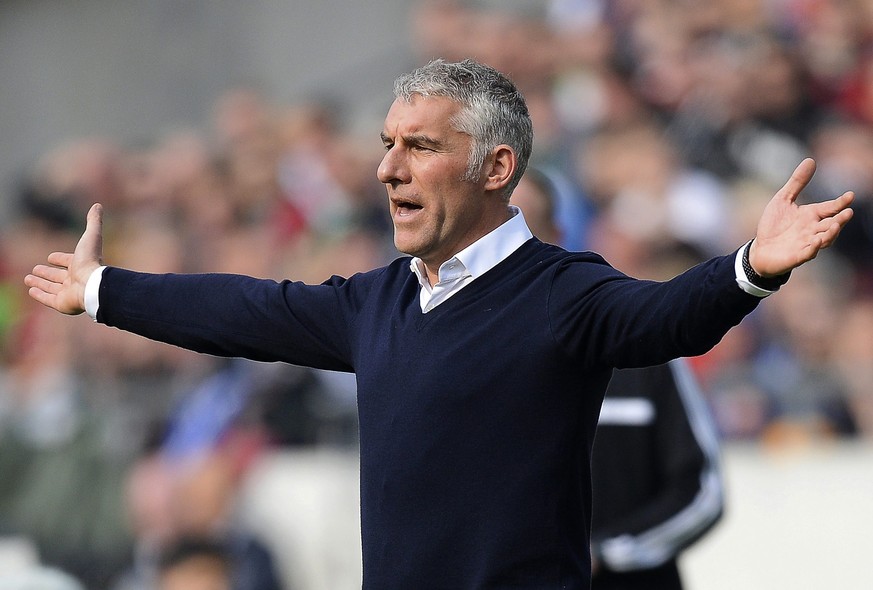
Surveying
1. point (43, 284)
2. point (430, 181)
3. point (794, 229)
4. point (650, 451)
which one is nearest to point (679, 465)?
point (650, 451)

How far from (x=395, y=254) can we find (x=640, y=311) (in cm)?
588

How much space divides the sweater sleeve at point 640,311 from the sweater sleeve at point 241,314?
625mm

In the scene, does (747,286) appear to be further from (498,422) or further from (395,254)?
(395,254)

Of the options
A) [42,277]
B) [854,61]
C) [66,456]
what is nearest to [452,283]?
[42,277]

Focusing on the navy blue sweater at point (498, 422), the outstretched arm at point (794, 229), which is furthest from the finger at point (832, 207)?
the navy blue sweater at point (498, 422)

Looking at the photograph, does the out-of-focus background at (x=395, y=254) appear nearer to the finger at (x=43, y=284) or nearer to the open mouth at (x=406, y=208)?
the open mouth at (x=406, y=208)

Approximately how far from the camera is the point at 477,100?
3.22m

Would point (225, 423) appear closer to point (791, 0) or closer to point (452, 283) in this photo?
point (791, 0)

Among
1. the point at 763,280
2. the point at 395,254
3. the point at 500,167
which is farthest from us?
the point at 395,254

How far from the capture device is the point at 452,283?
3170 millimetres

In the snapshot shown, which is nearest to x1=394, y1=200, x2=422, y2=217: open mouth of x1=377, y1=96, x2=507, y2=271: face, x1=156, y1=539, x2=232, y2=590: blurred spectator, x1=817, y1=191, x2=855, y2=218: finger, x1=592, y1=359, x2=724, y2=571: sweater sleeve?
x1=377, y1=96, x2=507, y2=271: face

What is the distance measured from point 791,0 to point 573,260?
6422mm

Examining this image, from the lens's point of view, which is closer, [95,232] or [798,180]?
[798,180]

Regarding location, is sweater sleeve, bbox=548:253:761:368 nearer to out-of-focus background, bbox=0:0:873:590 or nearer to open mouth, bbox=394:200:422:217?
open mouth, bbox=394:200:422:217
